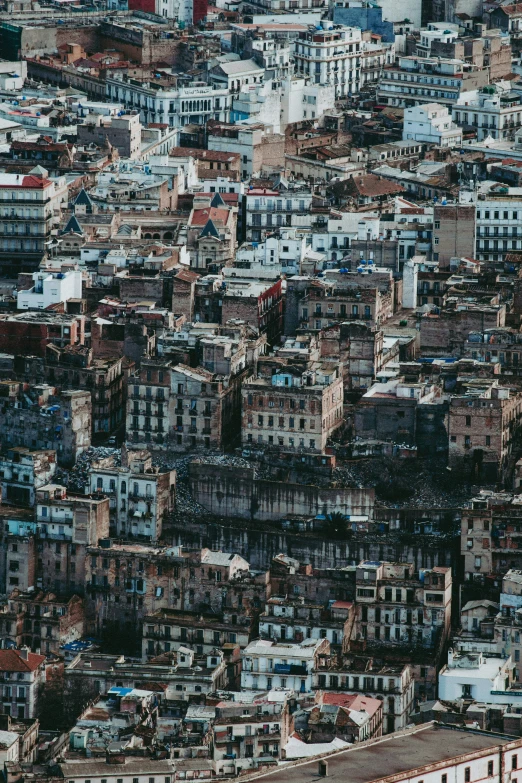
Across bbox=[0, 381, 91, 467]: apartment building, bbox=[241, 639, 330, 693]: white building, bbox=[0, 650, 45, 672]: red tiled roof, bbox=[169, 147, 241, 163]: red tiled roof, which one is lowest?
bbox=[0, 650, 45, 672]: red tiled roof

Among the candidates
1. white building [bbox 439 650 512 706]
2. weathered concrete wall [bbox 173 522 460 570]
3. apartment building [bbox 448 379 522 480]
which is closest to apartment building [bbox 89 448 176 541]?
weathered concrete wall [bbox 173 522 460 570]

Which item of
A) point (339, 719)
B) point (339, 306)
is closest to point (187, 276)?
point (339, 306)

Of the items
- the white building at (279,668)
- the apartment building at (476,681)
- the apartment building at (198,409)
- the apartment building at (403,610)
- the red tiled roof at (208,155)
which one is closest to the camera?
the apartment building at (476,681)

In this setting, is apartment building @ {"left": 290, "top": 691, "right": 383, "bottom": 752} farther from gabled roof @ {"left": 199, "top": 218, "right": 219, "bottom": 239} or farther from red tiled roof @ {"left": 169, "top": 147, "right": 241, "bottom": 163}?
red tiled roof @ {"left": 169, "top": 147, "right": 241, "bottom": 163}

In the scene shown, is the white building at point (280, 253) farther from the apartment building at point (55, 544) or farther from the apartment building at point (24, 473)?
the apartment building at point (55, 544)

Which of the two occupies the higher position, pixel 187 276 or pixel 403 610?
pixel 187 276

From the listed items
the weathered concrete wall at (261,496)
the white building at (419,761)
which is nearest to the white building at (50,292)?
the weathered concrete wall at (261,496)

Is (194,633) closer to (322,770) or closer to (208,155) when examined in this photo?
(322,770)
